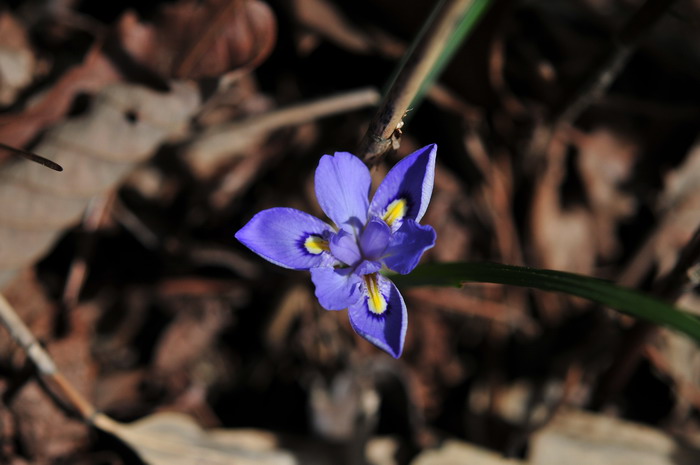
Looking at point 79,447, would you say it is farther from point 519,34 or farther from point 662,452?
point 519,34

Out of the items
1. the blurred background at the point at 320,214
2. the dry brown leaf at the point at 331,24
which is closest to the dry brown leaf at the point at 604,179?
the blurred background at the point at 320,214

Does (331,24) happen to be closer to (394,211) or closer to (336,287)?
(394,211)

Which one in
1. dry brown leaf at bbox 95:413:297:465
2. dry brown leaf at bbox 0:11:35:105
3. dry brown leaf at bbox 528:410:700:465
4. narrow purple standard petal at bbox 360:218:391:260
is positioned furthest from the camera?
dry brown leaf at bbox 0:11:35:105

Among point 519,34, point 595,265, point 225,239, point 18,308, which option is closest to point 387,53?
point 519,34

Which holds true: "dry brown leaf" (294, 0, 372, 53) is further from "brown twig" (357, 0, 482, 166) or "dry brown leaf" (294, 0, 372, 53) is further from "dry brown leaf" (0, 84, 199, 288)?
"brown twig" (357, 0, 482, 166)

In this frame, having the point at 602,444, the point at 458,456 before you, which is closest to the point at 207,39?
the point at 458,456

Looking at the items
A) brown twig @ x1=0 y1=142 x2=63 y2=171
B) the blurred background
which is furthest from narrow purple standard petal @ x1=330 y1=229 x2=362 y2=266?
the blurred background
